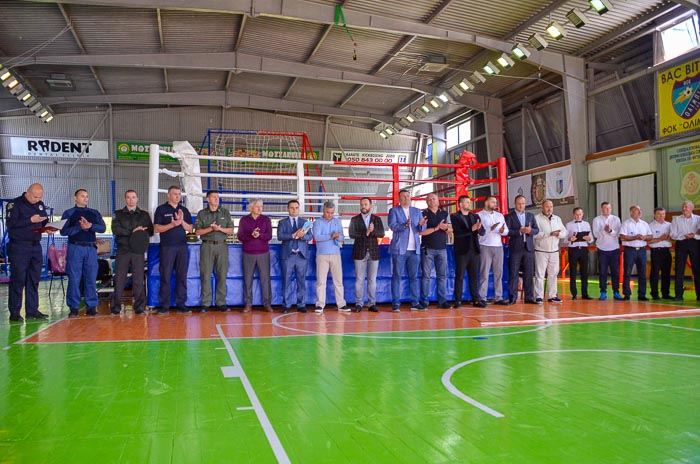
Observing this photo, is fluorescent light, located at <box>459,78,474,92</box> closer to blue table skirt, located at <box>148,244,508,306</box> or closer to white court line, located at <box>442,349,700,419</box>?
blue table skirt, located at <box>148,244,508,306</box>

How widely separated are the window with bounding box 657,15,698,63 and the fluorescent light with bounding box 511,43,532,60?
12.6 ft

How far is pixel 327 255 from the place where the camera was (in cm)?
841

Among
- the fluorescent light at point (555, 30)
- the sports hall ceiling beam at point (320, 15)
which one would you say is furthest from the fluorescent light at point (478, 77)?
the fluorescent light at point (555, 30)

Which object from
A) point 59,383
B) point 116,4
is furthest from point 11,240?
point 116,4

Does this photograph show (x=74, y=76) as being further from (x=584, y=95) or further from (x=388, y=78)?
(x=584, y=95)

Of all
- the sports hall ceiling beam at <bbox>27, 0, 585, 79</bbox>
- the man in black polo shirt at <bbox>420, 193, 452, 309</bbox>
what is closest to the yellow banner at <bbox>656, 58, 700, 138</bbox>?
the sports hall ceiling beam at <bbox>27, 0, 585, 79</bbox>

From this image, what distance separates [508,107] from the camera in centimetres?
2325

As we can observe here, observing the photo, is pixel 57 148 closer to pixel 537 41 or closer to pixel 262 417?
pixel 537 41

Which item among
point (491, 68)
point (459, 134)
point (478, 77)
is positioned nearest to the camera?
point (491, 68)

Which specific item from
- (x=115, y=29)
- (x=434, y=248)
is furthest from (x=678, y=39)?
(x=115, y=29)

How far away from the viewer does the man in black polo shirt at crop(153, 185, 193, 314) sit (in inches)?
317

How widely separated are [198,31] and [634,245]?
44.6 feet

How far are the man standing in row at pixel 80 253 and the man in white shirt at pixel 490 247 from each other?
5841 millimetres

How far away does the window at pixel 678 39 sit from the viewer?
14859 mm
